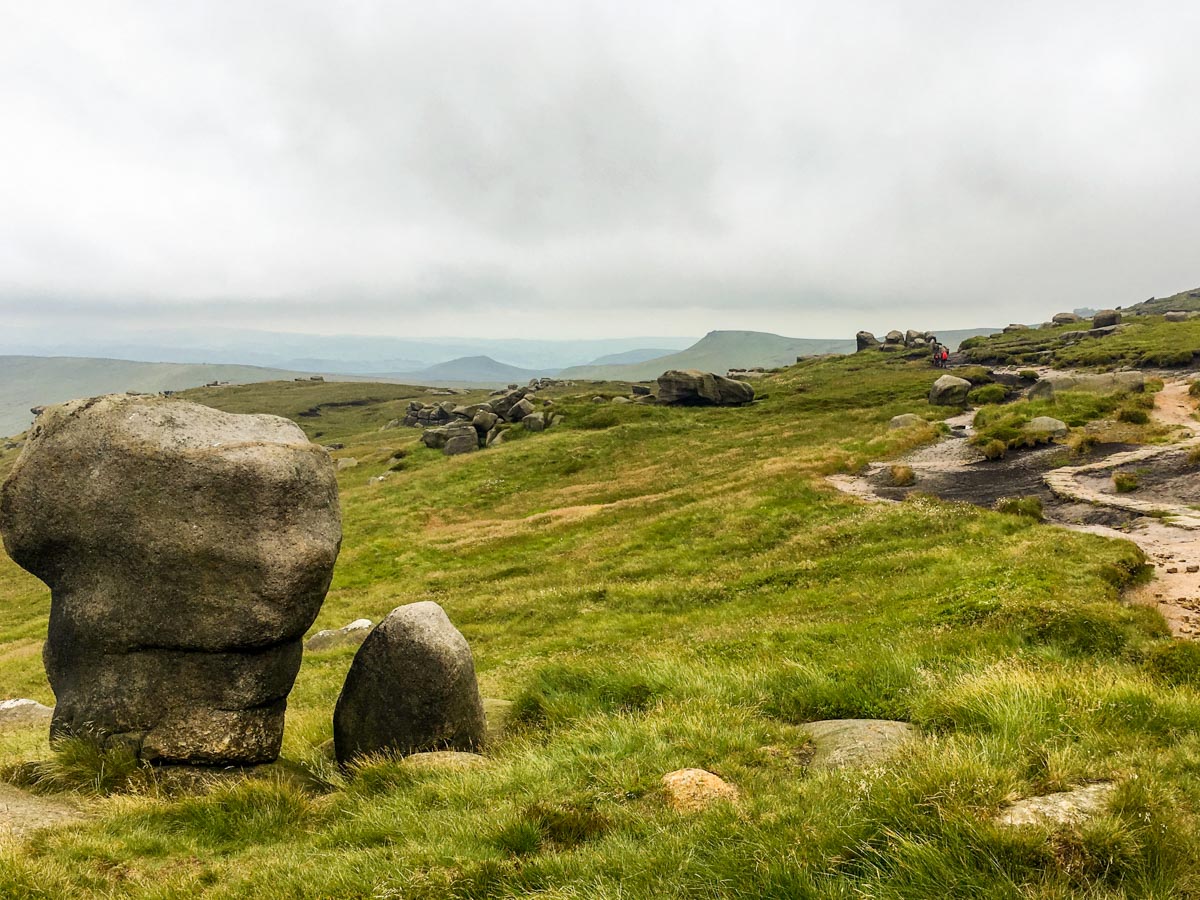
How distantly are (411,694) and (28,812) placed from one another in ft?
17.6

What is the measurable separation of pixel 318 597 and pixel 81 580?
4.17 metres

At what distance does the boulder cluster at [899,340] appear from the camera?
550 ft

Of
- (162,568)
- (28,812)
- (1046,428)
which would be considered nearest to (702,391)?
(1046,428)

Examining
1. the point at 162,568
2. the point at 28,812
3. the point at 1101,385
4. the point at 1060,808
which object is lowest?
the point at 28,812

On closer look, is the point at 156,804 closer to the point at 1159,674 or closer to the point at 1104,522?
the point at 1159,674

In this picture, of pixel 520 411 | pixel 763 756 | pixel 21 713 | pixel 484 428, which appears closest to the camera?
pixel 763 756

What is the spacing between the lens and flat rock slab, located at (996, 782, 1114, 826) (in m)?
5.13

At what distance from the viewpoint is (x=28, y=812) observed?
8.93 meters

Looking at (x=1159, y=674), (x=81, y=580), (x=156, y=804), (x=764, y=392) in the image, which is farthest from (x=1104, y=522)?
(x=764, y=392)

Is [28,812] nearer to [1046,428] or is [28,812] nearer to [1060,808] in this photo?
[1060,808]

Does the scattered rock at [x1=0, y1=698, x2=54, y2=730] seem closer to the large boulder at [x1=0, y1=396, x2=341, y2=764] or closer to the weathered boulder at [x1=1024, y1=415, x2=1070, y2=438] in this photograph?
the large boulder at [x1=0, y1=396, x2=341, y2=764]

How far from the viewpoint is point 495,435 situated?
86.8 metres

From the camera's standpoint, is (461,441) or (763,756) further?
(461,441)

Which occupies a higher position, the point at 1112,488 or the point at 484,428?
the point at 1112,488
